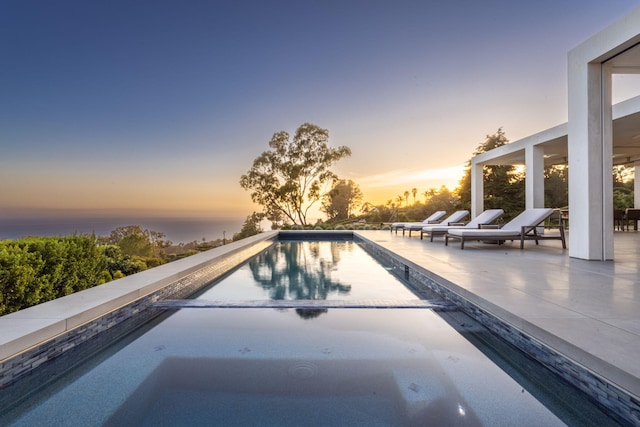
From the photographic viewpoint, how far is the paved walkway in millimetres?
1630

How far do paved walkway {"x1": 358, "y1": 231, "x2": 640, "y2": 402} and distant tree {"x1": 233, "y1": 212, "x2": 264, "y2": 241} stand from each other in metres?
16.1

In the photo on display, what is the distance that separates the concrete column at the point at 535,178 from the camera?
8.84 m

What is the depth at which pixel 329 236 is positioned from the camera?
45.2 feet

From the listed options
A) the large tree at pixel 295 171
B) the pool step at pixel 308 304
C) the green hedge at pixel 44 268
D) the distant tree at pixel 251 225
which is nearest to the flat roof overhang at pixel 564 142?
the pool step at pixel 308 304

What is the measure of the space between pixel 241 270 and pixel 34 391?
4.34 meters

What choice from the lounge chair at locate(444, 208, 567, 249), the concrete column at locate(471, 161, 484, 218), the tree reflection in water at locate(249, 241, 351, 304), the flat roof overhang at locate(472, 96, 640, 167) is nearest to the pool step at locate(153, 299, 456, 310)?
the tree reflection in water at locate(249, 241, 351, 304)

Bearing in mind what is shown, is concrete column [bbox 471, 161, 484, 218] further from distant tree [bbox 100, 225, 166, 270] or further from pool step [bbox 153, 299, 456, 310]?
distant tree [bbox 100, 225, 166, 270]

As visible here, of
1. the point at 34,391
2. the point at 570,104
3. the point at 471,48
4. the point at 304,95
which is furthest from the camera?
the point at 304,95

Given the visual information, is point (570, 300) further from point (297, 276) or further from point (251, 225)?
point (251, 225)

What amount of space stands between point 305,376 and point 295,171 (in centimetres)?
1787

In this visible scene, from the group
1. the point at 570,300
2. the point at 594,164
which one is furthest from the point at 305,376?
the point at 594,164

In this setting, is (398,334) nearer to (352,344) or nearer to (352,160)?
(352,344)

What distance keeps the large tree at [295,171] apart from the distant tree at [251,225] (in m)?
1.13

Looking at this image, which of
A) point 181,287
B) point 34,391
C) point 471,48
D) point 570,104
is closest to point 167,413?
point 34,391
